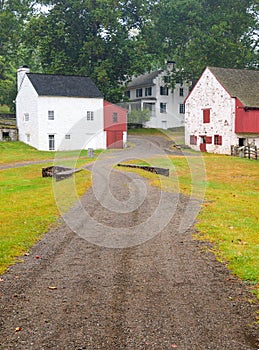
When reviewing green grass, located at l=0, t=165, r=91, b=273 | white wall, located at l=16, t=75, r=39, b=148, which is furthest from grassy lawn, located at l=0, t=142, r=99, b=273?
white wall, located at l=16, t=75, r=39, b=148

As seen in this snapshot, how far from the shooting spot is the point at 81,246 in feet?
43.1

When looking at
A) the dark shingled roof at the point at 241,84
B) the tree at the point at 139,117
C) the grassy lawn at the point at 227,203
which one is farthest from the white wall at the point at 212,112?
the tree at the point at 139,117

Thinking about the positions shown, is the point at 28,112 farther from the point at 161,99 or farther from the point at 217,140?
the point at 161,99

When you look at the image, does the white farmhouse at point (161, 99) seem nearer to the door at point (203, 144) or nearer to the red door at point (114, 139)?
the red door at point (114, 139)

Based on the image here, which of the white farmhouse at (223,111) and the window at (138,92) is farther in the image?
the window at (138,92)

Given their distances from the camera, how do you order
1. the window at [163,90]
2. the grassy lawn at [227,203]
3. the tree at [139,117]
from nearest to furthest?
the grassy lawn at [227,203]
the tree at [139,117]
the window at [163,90]

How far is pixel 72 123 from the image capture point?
2110 inches

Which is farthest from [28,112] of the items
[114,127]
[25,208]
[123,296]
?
[123,296]

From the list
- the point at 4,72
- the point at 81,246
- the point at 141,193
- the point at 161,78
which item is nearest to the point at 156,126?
the point at 161,78

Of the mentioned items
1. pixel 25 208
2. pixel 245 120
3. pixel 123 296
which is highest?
pixel 245 120

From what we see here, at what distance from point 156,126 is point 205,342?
67189 mm

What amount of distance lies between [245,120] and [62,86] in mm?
22871

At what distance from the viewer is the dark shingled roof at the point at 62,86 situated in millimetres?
52344

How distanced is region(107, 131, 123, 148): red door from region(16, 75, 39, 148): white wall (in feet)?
30.0
